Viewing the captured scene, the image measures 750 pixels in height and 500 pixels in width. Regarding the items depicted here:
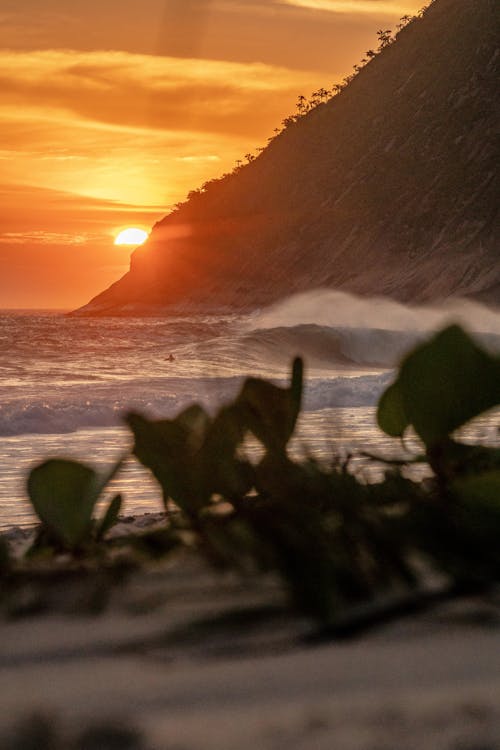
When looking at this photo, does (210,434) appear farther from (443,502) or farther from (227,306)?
(227,306)

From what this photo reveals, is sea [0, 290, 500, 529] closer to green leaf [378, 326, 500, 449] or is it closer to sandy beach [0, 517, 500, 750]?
green leaf [378, 326, 500, 449]

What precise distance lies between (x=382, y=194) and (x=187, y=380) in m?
44.3

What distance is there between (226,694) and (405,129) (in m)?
59.6

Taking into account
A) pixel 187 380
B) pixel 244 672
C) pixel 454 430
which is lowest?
pixel 187 380

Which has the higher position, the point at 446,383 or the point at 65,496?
the point at 446,383

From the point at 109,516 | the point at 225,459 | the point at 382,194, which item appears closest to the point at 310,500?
the point at 225,459

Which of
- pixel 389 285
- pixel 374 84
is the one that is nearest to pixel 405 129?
pixel 374 84

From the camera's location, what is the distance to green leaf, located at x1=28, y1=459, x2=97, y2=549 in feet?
3.18

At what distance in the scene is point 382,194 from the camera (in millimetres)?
55656

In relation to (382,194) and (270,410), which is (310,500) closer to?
(270,410)

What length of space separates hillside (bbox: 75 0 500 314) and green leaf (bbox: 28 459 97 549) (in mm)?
43407

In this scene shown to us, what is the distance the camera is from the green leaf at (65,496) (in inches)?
38.2

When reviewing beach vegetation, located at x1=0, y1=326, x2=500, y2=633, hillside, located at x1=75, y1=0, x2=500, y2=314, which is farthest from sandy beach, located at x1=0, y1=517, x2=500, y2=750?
hillside, located at x1=75, y1=0, x2=500, y2=314

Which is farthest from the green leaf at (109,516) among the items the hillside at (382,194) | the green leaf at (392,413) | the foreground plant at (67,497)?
the hillside at (382,194)
